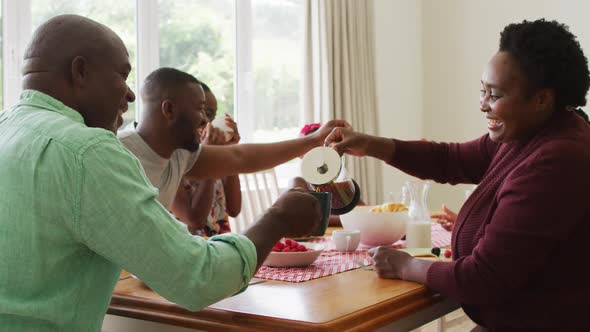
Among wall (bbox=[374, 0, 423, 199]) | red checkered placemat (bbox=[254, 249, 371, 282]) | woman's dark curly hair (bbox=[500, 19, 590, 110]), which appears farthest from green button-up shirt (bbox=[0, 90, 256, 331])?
wall (bbox=[374, 0, 423, 199])

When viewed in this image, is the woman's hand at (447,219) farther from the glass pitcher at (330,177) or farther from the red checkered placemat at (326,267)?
the glass pitcher at (330,177)

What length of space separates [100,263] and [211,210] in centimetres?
180

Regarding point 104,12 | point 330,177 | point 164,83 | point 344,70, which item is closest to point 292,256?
point 330,177

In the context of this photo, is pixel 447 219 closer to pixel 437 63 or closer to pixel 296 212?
pixel 296 212

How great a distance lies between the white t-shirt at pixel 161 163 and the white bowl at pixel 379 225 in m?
0.62

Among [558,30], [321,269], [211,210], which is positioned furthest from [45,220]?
[211,210]

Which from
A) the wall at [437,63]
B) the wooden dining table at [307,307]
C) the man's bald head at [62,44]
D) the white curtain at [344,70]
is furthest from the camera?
the wall at [437,63]

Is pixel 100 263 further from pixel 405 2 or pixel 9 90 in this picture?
pixel 405 2

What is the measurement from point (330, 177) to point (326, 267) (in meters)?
0.26

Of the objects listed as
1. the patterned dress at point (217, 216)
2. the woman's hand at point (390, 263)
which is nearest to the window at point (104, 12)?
the patterned dress at point (217, 216)

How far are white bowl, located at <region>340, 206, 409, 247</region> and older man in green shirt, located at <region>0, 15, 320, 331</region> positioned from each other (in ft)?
3.35

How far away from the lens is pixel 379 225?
2.16 meters

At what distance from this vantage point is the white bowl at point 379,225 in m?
2.15

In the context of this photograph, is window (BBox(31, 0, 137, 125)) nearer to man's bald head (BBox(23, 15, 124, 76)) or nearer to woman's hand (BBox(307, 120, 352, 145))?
woman's hand (BBox(307, 120, 352, 145))
